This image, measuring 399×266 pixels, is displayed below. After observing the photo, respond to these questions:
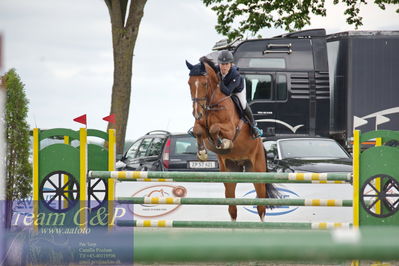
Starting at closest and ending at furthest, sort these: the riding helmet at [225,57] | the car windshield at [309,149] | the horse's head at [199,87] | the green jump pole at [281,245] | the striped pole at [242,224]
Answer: the green jump pole at [281,245]
the striped pole at [242,224]
the horse's head at [199,87]
the riding helmet at [225,57]
the car windshield at [309,149]

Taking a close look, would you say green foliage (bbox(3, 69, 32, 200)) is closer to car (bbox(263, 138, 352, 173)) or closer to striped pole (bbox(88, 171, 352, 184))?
striped pole (bbox(88, 171, 352, 184))

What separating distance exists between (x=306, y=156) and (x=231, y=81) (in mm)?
4318

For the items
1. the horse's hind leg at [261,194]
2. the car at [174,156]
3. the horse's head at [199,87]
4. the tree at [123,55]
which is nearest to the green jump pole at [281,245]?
the horse's head at [199,87]

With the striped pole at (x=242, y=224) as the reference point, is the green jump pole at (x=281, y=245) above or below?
above

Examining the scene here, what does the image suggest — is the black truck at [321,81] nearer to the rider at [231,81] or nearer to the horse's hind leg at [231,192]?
the rider at [231,81]

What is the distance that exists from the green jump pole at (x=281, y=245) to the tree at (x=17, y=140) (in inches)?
314

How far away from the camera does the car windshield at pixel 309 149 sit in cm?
1210

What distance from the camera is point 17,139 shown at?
28.6 feet

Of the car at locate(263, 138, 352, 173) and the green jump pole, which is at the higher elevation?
the green jump pole

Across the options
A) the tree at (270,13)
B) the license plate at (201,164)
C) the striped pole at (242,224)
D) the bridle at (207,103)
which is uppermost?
the tree at (270,13)

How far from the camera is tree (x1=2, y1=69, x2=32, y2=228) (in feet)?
28.4

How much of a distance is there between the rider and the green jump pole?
683cm

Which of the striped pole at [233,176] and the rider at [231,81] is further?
the rider at [231,81]

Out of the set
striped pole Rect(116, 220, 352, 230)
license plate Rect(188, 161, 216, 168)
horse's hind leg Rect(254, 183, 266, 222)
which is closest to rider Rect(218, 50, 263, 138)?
horse's hind leg Rect(254, 183, 266, 222)
